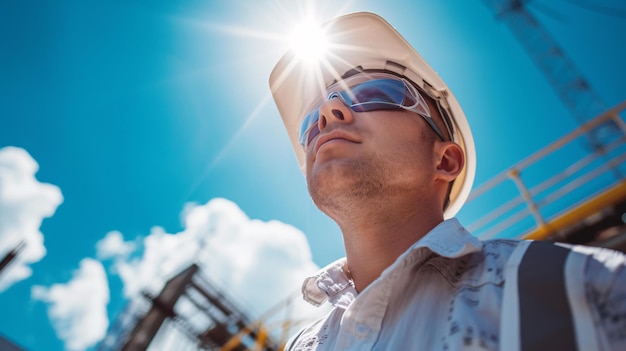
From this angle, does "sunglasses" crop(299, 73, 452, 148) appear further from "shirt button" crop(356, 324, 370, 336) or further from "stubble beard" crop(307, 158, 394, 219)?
"shirt button" crop(356, 324, 370, 336)

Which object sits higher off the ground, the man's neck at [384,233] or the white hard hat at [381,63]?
the white hard hat at [381,63]

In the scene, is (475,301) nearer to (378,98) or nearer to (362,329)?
(362,329)

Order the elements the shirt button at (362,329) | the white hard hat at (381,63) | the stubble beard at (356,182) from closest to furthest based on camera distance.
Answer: the shirt button at (362,329), the stubble beard at (356,182), the white hard hat at (381,63)

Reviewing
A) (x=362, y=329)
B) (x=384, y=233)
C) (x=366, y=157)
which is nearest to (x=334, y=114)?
(x=366, y=157)

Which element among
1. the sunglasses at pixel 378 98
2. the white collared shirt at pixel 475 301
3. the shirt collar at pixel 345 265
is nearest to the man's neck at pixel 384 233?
the shirt collar at pixel 345 265

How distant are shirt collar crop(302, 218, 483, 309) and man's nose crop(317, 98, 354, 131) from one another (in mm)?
800

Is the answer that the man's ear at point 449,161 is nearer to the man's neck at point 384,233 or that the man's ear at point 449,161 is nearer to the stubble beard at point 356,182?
the man's neck at point 384,233

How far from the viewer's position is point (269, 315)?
6633mm

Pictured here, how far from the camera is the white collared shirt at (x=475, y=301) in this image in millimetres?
694

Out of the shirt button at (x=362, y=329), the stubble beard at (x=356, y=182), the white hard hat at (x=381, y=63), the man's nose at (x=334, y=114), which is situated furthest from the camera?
the white hard hat at (x=381, y=63)

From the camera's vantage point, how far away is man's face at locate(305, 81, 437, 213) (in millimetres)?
1673

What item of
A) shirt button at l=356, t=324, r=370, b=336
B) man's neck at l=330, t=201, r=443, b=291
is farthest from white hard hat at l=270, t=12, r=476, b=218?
shirt button at l=356, t=324, r=370, b=336

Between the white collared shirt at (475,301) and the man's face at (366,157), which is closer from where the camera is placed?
the white collared shirt at (475,301)

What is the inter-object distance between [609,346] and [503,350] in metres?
0.19
